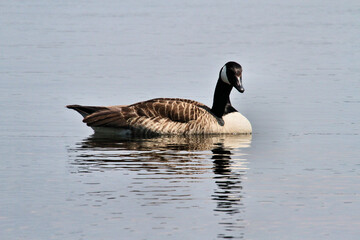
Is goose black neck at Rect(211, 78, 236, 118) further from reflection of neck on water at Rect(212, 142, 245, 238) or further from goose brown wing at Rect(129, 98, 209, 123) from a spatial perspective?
reflection of neck on water at Rect(212, 142, 245, 238)

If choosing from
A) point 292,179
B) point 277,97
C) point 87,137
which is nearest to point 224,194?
point 292,179

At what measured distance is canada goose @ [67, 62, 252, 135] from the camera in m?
20.5

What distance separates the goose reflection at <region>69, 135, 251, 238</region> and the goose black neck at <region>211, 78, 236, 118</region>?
35.5 inches

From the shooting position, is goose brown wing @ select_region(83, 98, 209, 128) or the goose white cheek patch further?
the goose white cheek patch

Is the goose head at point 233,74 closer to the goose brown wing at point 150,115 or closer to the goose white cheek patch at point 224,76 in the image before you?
the goose white cheek patch at point 224,76

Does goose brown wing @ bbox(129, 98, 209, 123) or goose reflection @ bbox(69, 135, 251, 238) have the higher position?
goose brown wing @ bbox(129, 98, 209, 123)

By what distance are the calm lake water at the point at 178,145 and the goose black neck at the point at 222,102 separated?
3.06 feet

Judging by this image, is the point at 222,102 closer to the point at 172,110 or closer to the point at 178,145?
the point at 172,110

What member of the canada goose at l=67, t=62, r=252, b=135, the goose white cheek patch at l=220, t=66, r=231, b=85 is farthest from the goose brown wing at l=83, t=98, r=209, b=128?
the goose white cheek patch at l=220, t=66, r=231, b=85

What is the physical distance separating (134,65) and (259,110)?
10.5 m

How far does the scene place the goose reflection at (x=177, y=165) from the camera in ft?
43.8

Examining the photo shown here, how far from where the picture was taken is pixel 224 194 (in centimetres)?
1386

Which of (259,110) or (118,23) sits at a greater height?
(118,23)

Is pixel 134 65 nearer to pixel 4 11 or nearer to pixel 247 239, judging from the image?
pixel 247 239
